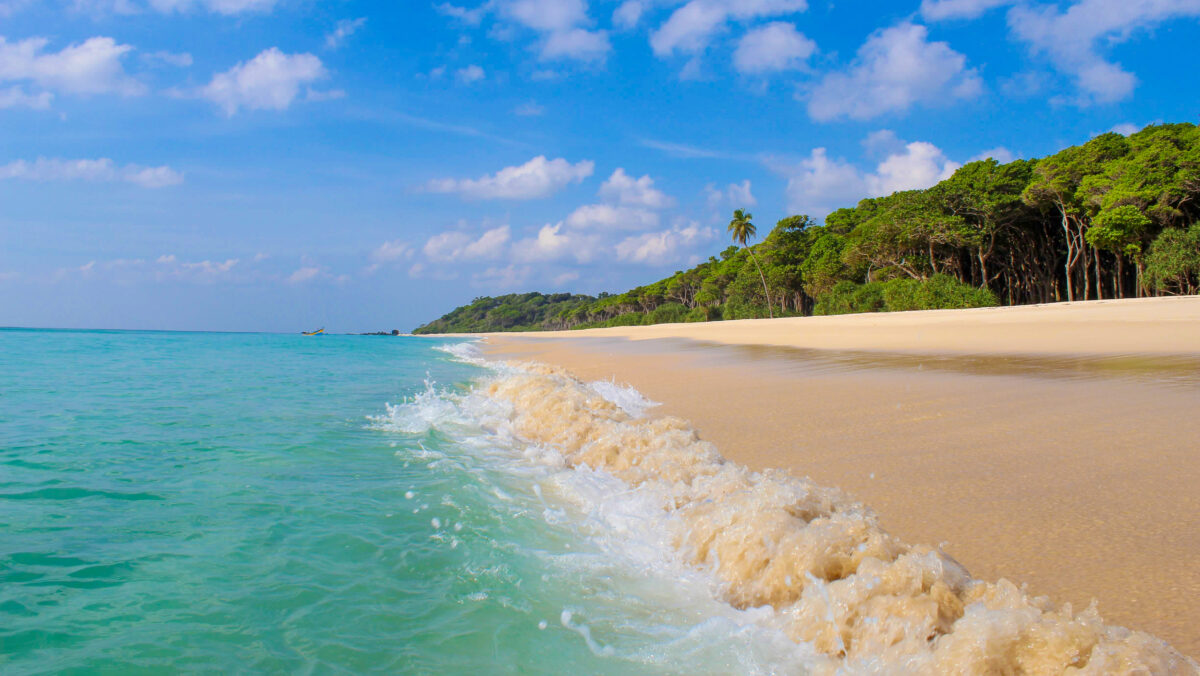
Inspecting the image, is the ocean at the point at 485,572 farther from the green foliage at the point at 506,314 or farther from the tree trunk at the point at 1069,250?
the green foliage at the point at 506,314

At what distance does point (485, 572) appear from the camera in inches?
113

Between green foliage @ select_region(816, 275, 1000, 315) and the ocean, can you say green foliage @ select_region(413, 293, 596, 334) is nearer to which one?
green foliage @ select_region(816, 275, 1000, 315)

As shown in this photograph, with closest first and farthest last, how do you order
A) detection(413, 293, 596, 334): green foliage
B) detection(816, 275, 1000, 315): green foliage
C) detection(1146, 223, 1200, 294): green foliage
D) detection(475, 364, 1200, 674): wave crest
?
detection(475, 364, 1200, 674): wave crest
detection(1146, 223, 1200, 294): green foliage
detection(816, 275, 1000, 315): green foliage
detection(413, 293, 596, 334): green foliage

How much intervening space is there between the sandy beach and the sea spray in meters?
0.26

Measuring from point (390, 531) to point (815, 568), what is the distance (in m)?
2.42

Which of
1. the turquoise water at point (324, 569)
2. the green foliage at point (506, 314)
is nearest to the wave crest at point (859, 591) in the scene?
the turquoise water at point (324, 569)

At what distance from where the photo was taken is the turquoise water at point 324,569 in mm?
2166

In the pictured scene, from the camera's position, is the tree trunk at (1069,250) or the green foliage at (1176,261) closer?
the green foliage at (1176,261)

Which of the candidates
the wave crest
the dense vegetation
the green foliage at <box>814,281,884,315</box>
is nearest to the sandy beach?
the wave crest

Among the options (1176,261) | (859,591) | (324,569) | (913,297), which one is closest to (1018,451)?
(859,591)

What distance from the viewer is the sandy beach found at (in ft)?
7.21

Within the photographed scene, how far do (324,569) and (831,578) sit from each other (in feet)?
8.00

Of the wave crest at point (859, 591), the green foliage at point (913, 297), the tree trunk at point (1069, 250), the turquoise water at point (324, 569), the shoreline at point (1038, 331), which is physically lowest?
the turquoise water at point (324, 569)

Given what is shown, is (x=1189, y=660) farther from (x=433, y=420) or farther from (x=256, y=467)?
(x=433, y=420)
